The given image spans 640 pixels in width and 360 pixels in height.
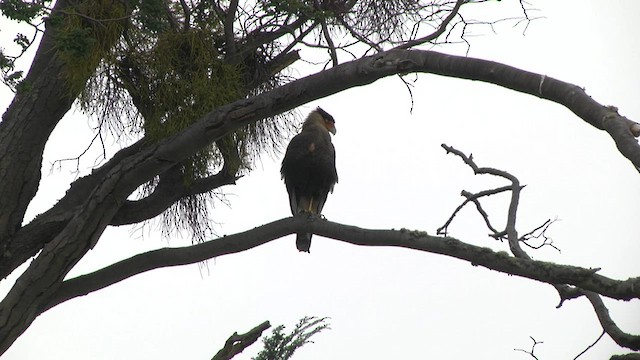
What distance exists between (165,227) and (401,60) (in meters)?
2.02

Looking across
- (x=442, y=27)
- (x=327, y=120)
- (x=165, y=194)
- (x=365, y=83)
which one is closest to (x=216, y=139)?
(x=365, y=83)

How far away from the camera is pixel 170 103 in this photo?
12.8 ft

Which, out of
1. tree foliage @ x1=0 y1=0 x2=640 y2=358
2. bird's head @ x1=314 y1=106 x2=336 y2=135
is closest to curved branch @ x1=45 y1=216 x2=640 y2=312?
tree foliage @ x1=0 y1=0 x2=640 y2=358

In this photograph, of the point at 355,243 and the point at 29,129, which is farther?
the point at 29,129

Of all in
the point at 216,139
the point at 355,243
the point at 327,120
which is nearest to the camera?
the point at 355,243

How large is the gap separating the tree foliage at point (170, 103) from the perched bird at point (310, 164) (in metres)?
0.72

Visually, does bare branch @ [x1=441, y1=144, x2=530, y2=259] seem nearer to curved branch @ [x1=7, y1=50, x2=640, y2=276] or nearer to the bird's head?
curved branch @ [x1=7, y1=50, x2=640, y2=276]

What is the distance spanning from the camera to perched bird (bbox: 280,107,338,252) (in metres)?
5.07

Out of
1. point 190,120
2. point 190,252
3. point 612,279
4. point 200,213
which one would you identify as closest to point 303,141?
point 200,213

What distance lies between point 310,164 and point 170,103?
53.0 inches

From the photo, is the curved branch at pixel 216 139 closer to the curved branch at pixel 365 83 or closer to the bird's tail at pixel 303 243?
the curved branch at pixel 365 83

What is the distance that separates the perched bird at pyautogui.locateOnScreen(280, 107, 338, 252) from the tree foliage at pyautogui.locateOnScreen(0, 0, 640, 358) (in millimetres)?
718

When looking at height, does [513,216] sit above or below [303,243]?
below

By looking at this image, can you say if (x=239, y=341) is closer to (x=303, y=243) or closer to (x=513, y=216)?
(x=513, y=216)
